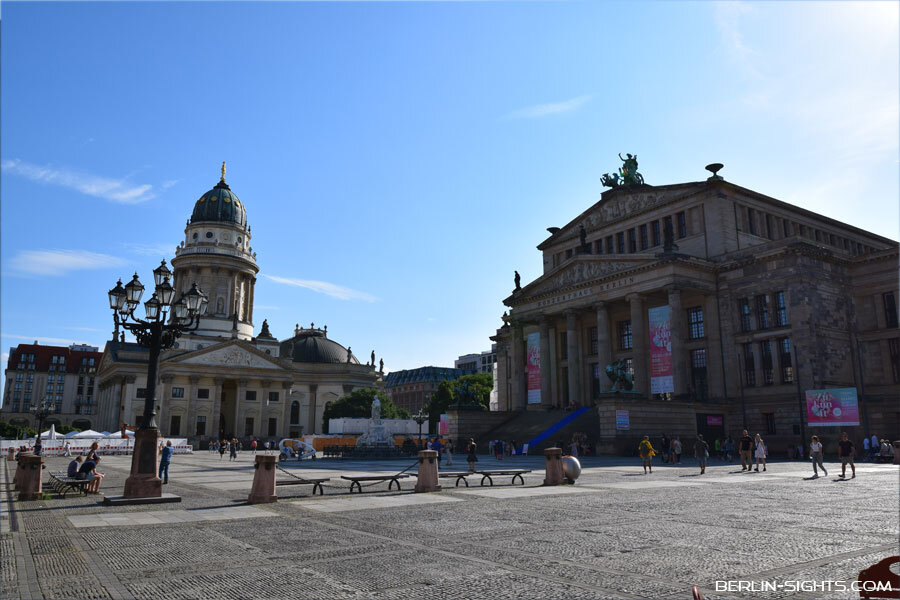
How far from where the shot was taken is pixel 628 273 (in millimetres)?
53000

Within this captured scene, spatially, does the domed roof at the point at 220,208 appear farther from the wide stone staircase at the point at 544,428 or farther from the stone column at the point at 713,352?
the stone column at the point at 713,352

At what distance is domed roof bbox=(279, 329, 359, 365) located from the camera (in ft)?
383

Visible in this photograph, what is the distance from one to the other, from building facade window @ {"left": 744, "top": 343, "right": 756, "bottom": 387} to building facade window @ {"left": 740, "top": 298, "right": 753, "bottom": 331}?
1.33 meters

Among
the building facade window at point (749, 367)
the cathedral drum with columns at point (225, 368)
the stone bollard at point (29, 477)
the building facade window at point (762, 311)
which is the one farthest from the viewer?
the cathedral drum with columns at point (225, 368)

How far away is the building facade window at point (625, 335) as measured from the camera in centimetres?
5856

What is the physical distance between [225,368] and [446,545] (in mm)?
90723

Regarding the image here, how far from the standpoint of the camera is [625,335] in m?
59.1

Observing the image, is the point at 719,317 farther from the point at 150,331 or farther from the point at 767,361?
the point at 150,331

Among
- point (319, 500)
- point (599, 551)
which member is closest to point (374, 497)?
point (319, 500)

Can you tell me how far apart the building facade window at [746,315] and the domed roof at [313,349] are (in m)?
79.0

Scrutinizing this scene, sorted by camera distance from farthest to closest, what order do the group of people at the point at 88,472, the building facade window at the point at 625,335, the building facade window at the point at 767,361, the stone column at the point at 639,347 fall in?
the building facade window at the point at 625,335 → the stone column at the point at 639,347 → the building facade window at the point at 767,361 → the group of people at the point at 88,472

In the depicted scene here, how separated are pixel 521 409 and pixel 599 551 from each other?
5319cm

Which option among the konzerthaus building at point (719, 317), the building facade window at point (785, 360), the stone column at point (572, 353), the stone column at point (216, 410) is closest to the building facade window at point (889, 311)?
the konzerthaus building at point (719, 317)

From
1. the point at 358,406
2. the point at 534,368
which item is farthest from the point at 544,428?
the point at 358,406
